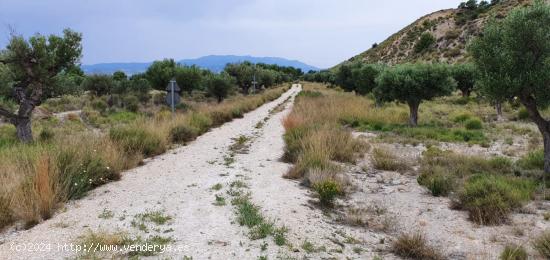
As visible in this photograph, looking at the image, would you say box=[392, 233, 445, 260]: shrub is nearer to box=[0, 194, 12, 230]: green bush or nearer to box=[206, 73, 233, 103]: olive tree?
box=[0, 194, 12, 230]: green bush

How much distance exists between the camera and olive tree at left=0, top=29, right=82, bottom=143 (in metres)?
12.1

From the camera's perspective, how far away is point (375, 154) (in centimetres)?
1150

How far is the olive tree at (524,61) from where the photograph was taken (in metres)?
8.67

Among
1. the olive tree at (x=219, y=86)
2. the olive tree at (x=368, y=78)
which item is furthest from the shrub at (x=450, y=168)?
the olive tree at (x=219, y=86)

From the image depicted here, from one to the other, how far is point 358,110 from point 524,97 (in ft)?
41.3

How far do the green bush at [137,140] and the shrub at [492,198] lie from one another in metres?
8.26

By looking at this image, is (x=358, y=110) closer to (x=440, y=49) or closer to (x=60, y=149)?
(x=60, y=149)

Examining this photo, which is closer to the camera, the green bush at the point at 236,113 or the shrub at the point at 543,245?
the shrub at the point at 543,245

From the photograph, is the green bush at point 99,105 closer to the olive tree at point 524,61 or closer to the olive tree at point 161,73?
the olive tree at point 161,73

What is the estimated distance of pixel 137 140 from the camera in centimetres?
1163

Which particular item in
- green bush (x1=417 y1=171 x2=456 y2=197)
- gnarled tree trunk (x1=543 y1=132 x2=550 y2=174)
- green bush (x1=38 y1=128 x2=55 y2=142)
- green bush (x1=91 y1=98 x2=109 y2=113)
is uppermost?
gnarled tree trunk (x1=543 y1=132 x2=550 y2=174)

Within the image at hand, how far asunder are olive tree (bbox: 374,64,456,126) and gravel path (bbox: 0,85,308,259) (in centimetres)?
863

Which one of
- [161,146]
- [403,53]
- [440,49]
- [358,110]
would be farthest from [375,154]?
[403,53]

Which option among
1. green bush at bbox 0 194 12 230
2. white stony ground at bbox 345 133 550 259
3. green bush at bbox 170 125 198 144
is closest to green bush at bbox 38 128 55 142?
green bush at bbox 170 125 198 144
